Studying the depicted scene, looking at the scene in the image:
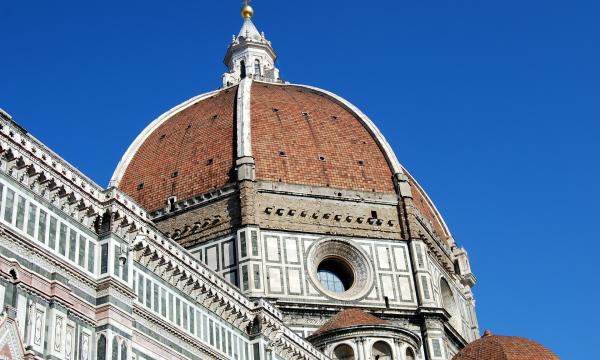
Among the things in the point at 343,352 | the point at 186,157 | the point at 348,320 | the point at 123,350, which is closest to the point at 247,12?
the point at 186,157

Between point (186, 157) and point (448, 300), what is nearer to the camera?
point (186, 157)

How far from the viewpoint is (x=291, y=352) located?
101ft

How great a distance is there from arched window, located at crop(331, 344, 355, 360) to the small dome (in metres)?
4.51

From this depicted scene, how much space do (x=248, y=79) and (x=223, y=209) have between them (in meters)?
10.9

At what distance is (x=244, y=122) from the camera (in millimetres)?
44250

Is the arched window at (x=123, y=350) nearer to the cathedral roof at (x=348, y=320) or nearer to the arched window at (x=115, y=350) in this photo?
the arched window at (x=115, y=350)

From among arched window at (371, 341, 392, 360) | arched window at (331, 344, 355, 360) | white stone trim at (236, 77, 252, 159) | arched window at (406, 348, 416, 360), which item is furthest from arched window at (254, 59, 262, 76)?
arched window at (371, 341, 392, 360)

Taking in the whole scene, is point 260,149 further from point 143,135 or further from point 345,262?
point 143,135

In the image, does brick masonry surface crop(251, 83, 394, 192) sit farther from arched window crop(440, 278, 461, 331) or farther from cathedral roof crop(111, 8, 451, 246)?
arched window crop(440, 278, 461, 331)

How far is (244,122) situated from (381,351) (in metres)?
14.3

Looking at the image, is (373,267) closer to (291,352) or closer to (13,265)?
(291,352)

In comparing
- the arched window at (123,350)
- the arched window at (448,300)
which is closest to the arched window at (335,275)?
the arched window at (448,300)

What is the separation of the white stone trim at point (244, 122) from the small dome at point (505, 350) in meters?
13.9

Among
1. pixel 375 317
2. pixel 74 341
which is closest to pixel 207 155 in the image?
pixel 375 317
